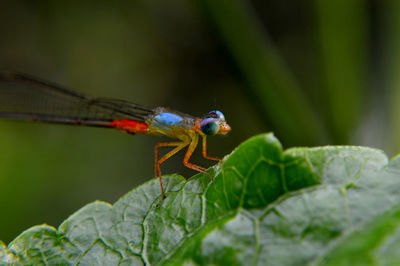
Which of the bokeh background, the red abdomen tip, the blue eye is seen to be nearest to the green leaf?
the blue eye

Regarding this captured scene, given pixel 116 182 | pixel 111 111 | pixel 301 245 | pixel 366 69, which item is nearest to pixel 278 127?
pixel 366 69

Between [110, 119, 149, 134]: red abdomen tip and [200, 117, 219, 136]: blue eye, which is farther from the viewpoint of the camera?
[110, 119, 149, 134]: red abdomen tip

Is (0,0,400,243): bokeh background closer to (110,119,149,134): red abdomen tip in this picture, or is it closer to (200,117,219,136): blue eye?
(110,119,149,134): red abdomen tip

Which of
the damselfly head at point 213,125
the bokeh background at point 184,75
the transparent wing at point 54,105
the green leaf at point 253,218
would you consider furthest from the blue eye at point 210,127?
the green leaf at point 253,218

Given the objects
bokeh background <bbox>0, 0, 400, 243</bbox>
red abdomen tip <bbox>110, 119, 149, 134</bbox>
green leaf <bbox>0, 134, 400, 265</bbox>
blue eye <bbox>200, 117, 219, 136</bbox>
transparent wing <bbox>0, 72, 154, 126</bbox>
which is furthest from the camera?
bokeh background <bbox>0, 0, 400, 243</bbox>

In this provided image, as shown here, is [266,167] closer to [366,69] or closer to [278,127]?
[278,127]
